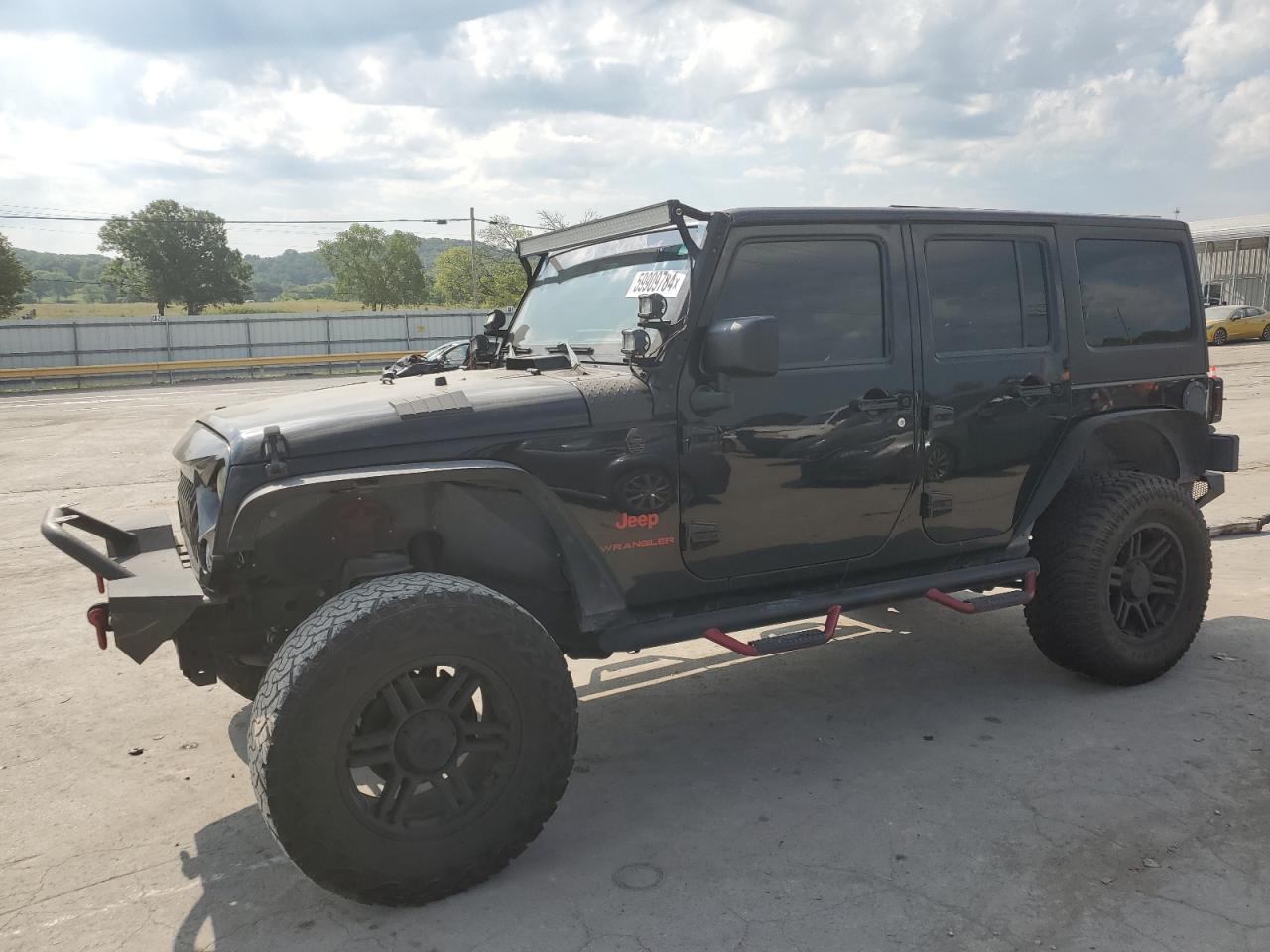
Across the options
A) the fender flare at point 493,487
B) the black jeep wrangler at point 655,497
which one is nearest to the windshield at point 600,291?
the black jeep wrangler at point 655,497

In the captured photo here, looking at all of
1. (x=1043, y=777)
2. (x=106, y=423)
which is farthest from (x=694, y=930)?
(x=106, y=423)

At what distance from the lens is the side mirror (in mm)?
3258

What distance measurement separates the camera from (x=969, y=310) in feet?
13.5

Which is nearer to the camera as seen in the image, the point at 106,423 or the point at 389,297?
the point at 106,423

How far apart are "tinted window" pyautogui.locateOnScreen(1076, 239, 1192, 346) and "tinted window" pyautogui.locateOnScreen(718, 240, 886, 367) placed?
1263 mm

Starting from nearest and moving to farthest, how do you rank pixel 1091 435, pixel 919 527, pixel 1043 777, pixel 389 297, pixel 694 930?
pixel 694 930 < pixel 1043 777 < pixel 919 527 < pixel 1091 435 < pixel 389 297

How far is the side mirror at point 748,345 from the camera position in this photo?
3258mm

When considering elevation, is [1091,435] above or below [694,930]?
above

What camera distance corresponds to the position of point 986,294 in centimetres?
416

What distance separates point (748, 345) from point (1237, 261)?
45349 millimetres

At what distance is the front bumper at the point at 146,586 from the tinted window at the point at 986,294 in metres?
2.98

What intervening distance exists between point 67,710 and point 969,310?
14.6 feet

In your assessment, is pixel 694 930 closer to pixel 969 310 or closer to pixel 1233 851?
pixel 1233 851

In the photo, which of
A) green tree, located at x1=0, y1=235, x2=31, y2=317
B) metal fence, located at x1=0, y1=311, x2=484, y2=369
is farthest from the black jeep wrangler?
green tree, located at x1=0, y1=235, x2=31, y2=317
